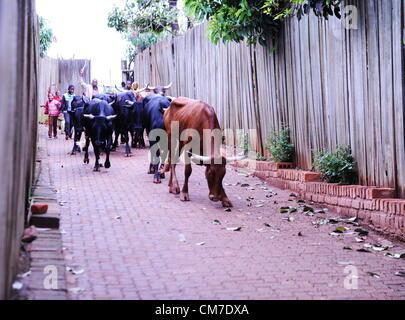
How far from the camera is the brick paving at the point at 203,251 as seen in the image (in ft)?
17.9

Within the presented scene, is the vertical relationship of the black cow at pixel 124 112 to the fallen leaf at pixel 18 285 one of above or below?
above

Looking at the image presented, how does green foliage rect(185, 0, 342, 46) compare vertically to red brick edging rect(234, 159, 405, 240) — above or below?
above

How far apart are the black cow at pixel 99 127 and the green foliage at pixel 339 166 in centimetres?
561

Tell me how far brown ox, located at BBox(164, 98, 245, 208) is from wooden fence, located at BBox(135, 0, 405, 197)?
6.00 feet

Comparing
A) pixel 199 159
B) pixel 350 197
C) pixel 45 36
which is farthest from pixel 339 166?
pixel 45 36

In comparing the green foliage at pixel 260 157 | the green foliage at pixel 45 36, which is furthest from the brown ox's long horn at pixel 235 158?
the green foliage at pixel 45 36

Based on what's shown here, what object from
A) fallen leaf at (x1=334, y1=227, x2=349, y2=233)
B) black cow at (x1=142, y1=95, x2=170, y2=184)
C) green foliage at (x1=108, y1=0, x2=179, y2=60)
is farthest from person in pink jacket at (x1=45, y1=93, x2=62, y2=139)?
fallen leaf at (x1=334, y1=227, x2=349, y2=233)

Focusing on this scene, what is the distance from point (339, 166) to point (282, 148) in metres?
2.40

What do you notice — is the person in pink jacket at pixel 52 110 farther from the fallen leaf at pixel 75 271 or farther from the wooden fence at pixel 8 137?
the wooden fence at pixel 8 137

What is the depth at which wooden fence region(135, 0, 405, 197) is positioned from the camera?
26.0ft

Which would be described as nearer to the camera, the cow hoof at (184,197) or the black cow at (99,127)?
the cow hoof at (184,197)

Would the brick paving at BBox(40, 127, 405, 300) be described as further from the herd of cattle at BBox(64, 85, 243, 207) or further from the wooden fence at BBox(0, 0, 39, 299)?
the wooden fence at BBox(0, 0, 39, 299)
